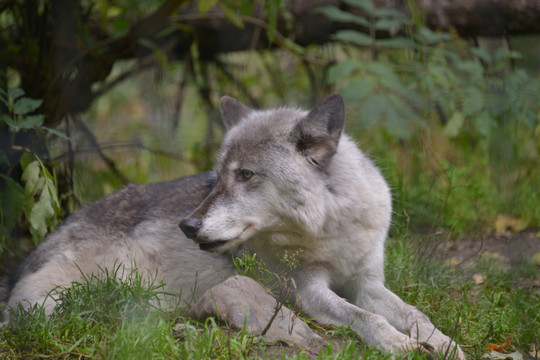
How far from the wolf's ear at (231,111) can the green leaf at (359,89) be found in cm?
126

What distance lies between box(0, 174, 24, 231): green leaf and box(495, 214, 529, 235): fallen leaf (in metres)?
4.06

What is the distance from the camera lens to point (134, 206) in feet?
15.1

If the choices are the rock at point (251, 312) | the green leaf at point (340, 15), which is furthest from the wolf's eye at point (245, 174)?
the green leaf at point (340, 15)

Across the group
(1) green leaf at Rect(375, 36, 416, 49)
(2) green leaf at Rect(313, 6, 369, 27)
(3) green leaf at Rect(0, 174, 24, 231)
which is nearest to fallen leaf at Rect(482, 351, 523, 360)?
(3) green leaf at Rect(0, 174, 24, 231)

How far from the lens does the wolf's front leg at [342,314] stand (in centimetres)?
324

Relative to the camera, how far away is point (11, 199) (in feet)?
13.6

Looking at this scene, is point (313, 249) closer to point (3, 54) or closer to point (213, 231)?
point (213, 231)

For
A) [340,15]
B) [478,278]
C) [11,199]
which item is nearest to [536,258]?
[478,278]

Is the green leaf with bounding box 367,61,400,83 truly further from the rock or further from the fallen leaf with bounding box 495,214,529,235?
the rock

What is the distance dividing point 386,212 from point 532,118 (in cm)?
215

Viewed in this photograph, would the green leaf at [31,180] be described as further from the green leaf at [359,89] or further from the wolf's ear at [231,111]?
the green leaf at [359,89]

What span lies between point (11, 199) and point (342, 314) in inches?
95.0

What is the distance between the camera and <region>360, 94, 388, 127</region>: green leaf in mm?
5309

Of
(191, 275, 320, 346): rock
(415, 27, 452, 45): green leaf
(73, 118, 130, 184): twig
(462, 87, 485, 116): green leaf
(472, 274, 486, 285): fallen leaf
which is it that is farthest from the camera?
(415, 27, 452, 45): green leaf
